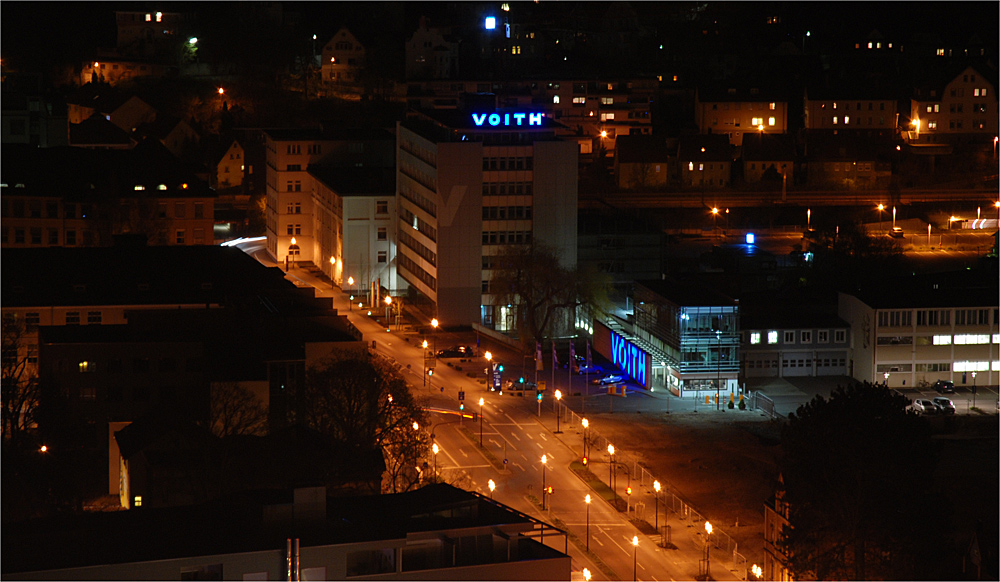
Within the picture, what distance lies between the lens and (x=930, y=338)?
84125 mm

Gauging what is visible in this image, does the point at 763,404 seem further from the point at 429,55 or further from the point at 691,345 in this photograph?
the point at 429,55

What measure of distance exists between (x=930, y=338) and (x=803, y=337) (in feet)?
20.6

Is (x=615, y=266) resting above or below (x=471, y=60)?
below

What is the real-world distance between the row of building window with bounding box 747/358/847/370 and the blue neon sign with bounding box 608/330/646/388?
569cm

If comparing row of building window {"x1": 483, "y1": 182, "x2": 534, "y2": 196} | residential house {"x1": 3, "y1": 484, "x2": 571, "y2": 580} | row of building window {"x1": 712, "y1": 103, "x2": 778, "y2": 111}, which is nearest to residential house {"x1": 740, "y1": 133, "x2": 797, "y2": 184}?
row of building window {"x1": 712, "y1": 103, "x2": 778, "y2": 111}

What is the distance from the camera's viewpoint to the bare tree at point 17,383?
62531 millimetres

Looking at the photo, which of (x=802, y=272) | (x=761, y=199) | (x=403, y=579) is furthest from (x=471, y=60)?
(x=403, y=579)

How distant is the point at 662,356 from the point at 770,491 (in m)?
17.3

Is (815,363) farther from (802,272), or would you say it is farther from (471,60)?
(471,60)

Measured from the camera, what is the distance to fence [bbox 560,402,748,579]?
198ft

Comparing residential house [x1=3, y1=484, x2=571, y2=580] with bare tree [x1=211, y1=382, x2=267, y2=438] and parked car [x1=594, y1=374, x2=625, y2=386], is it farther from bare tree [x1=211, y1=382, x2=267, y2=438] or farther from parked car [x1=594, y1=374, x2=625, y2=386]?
parked car [x1=594, y1=374, x2=625, y2=386]

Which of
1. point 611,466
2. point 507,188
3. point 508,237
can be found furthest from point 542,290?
point 611,466

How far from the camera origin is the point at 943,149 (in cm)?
14588

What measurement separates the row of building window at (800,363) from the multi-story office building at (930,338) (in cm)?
165
